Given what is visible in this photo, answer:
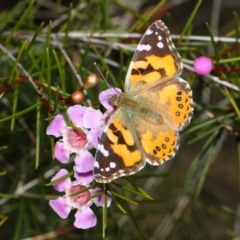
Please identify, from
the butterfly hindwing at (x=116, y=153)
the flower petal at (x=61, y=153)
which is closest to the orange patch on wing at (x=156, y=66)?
the butterfly hindwing at (x=116, y=153)

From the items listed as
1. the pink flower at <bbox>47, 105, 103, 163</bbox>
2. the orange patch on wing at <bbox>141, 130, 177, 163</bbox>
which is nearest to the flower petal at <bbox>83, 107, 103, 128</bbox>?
the pink flower at <bbox>47, 105, 103, 163</bbox>

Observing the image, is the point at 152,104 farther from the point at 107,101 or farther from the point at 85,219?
the point at 85,219

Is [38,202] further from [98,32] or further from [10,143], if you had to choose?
[98,32]

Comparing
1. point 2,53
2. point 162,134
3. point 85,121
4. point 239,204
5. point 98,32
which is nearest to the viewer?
point 85,121

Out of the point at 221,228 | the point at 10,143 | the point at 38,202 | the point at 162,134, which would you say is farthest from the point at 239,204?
the point at 162,134

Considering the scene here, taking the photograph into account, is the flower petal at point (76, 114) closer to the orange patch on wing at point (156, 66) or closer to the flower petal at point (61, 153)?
the flower petal at point (61, 153)

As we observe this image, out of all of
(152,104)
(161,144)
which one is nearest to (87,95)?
(152,104)
